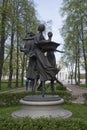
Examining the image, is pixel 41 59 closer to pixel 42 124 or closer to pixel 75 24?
pixel 42 124

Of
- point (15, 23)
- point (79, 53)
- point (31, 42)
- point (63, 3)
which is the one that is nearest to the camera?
point (31, 42)

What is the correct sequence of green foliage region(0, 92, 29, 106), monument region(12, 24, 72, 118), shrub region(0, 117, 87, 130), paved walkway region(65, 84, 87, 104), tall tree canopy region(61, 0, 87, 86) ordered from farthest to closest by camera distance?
tall tree canopy region(61, 0, 87, 86), paved walkway region(65, 84, 87, 104), green foliage region(0, 92, 29, 106), monument region(12, 24, 72, 118), shrub region(0, 117, 87, 130)

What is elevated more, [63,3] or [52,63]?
[63,3]

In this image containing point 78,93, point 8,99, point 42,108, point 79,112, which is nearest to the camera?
point 42,108

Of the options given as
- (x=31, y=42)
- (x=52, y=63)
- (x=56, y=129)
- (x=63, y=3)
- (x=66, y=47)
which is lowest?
(x=56, y=129)

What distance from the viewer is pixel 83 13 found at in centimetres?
2800

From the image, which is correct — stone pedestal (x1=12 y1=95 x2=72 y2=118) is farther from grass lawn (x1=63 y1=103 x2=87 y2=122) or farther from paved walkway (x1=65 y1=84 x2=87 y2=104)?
paved walkway (x1=65 y1=84 x2=87 y2=104)

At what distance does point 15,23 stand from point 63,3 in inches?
429

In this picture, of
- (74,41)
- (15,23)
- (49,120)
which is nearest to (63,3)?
(74,41)

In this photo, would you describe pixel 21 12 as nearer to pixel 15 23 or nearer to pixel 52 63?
pixel 15 23

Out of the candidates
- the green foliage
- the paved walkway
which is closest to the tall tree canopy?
the paved walkway

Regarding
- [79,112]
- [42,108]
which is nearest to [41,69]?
[42,108]

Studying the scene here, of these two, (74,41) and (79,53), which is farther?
(79,53)

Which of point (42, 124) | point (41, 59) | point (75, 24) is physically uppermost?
point (75, 24)
